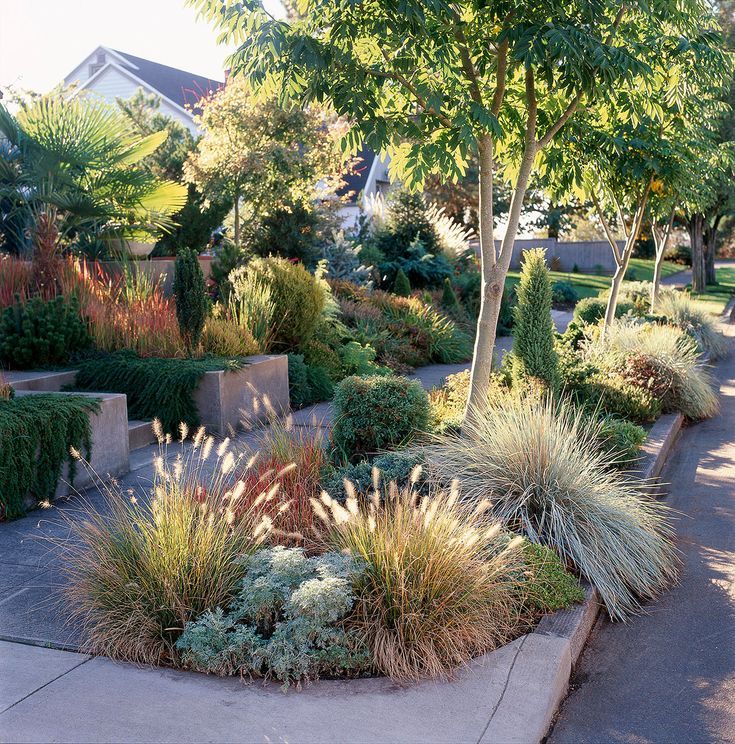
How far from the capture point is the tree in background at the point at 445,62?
6203mm

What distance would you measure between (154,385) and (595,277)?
3376cm

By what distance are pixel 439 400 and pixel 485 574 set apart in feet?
16.6

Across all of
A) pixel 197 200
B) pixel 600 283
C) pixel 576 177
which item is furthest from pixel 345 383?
pixel 600 283

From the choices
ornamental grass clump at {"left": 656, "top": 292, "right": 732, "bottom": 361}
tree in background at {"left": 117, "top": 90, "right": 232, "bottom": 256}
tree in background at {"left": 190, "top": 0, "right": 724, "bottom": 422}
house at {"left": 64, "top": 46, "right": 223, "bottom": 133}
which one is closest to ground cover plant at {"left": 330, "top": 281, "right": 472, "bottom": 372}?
tree in background at {"left": 117, "top": 90, "right": 232, "bottom": 256}

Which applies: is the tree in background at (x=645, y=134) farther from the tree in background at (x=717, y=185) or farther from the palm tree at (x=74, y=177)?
the palm tree at (x=74, y=177)

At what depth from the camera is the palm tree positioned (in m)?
11.8

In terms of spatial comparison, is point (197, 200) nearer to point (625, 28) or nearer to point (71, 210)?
point (71, 210)

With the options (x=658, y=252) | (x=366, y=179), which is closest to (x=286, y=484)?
(x=658, y=252)

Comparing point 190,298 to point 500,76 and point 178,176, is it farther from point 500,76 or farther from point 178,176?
point 178,176

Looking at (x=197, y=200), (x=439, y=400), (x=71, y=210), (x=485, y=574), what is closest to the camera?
(x=485, y=574)

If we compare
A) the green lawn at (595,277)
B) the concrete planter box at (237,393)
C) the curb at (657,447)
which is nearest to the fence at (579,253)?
the green lawn at (595,277)

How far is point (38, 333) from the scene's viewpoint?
913 cm

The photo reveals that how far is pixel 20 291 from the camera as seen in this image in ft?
32.7

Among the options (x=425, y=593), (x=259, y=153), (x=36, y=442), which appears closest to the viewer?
(x=425, y=593)
